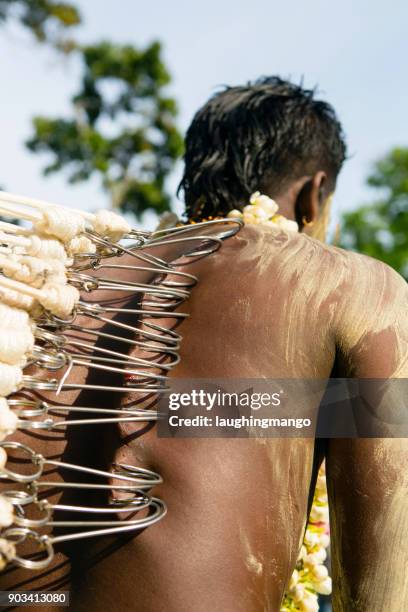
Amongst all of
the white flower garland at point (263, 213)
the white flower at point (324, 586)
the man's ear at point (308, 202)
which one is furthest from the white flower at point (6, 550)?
the man's ear at point (308, 202)

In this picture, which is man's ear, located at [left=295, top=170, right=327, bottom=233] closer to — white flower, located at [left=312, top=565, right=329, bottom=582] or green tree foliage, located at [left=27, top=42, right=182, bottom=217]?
white flower, located at [left=312, top=565, right=329, bottom=582]

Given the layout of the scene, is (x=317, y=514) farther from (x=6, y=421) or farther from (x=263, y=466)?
(x=6, y=421)

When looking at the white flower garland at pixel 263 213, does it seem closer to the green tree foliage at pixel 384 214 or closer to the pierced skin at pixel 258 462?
the pierced skin at pixel 258 462

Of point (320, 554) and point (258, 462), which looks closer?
point (258, 462)

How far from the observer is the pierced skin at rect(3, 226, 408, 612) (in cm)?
126

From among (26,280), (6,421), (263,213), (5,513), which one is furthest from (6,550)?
(263,213)

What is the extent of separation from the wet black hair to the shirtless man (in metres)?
1.01

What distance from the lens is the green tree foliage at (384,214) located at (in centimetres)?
2627

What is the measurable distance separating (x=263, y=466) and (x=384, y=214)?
2768cm

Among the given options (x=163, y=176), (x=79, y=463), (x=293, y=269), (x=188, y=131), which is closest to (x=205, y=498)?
(x=79, y=463)

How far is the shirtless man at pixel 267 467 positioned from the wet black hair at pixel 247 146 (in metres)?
1.01

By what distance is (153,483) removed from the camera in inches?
50.0

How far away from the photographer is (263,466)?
1.31m

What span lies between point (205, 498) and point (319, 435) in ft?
0.84
